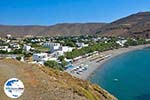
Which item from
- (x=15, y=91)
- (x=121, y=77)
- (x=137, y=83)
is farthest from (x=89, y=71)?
(x=15, y=91)

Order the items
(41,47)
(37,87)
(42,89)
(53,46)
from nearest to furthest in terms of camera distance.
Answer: (42,89)
(37,87)
(53,46)
(41,47)

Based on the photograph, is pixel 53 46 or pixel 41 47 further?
pixel 41 47

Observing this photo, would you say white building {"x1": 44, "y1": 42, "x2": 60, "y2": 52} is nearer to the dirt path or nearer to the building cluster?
the building cluster

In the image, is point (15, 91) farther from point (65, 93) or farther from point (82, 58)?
point (82, 58)

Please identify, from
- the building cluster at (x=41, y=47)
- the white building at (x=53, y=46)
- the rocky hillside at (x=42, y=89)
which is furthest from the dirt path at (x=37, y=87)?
the white building at (x=53, y=46)

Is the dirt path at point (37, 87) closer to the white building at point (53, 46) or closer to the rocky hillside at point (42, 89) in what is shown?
the rocky hillside at point (42, 89)

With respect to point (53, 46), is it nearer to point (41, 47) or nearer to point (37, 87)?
point (41, 47)

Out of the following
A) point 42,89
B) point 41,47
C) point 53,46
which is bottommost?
point 41,47

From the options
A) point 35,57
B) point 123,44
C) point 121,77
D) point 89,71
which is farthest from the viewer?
point 123,44

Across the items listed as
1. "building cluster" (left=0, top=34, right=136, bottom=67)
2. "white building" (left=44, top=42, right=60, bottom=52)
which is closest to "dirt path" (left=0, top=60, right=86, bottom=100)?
"building cluster" (left=0, top=34, right=136, bottom=67)

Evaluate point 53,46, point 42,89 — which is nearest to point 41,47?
point 53,46

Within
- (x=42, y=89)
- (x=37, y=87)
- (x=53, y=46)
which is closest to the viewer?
(x=42, y=89)
